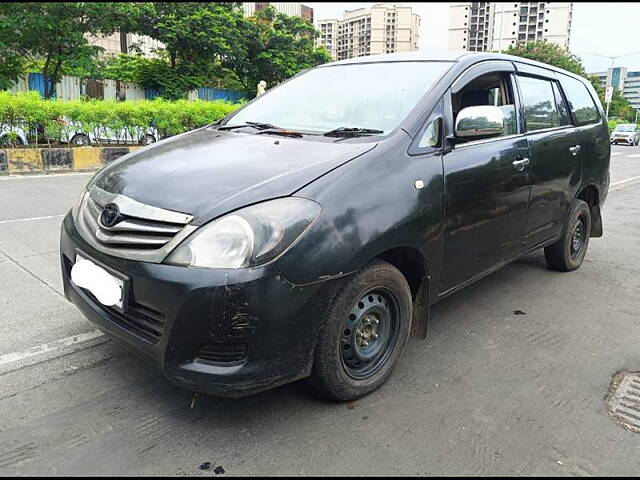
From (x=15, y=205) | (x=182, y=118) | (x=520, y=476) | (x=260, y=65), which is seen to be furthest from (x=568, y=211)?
(x=260, y=65)

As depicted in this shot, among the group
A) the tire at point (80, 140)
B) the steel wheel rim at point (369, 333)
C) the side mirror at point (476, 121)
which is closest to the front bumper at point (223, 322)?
the steel wheel rim at point (369, 333)

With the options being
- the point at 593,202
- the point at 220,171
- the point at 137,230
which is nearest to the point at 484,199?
the point at 220,171

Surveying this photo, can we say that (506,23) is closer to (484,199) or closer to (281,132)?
(484,199)

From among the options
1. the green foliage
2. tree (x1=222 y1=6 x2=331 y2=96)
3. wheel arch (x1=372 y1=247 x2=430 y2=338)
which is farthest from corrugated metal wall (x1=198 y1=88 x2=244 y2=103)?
the green foliage

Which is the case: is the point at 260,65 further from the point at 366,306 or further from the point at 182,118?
the point at 366,306

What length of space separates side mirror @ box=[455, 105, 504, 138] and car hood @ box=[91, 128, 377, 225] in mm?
643

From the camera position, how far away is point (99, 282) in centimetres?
247

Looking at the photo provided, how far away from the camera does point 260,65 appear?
28938mm

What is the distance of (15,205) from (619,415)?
688 centimetres

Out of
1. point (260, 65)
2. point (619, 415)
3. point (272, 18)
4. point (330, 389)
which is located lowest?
point (619, 415)

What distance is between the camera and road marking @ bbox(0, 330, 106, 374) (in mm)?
2928

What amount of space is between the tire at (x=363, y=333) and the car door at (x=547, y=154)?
1.61 meters

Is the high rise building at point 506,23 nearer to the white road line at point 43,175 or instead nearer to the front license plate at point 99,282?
the white road line at point 43,175

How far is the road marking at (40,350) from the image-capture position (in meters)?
2.93
